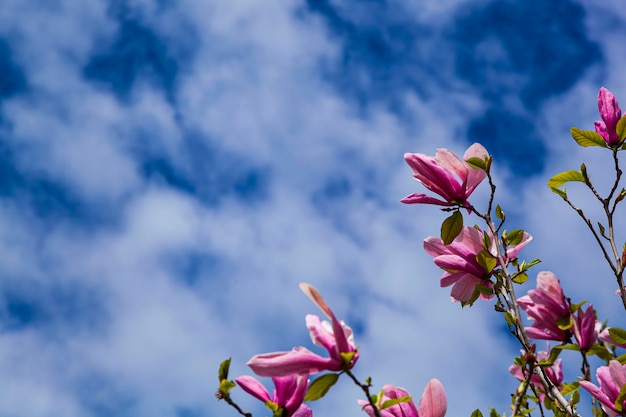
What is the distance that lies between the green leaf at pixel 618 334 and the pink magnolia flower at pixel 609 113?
866 mm

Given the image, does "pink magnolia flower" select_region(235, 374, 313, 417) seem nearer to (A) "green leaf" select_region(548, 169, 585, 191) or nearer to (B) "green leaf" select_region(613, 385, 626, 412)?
(B) "green leaf" select_region(613, 385, 626, 412)

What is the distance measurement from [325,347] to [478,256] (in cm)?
102

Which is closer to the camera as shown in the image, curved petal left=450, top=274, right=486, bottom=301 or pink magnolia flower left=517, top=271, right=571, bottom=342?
pink magnolia flower left=517, top=271, right=571, bottom=342

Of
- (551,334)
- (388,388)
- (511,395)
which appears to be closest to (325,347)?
(388,388)

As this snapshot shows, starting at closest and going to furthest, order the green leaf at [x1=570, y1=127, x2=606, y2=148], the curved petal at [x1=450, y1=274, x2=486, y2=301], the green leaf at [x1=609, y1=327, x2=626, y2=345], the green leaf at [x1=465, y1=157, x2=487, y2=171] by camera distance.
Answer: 1. the green leaf at [x1=609, y1=327, x2=626, y2=345]
2. the green leaf at [x1=465, y1=157, x2=487, y2=171]
3. the curved petal at [x1=450, y1=274, x2=486, y2=301]
4. the green leaf at [x1=570, y1=127, x2=606, y2=148]

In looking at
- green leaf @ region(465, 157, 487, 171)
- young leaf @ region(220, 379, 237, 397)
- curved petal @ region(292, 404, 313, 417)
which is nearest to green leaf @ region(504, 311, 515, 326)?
green leaf @ region(465, 157, 487, 171)

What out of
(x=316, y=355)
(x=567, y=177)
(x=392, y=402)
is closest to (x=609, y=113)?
(x=567, y=177)

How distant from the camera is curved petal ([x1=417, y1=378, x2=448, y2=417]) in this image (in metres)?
1.79

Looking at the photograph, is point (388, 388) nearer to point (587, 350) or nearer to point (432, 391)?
point (432, 391)

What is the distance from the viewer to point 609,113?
2.43 m

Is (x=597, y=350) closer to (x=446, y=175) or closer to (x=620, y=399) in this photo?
(x=620, y=399)

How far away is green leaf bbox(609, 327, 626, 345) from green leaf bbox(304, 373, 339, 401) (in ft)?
4.11

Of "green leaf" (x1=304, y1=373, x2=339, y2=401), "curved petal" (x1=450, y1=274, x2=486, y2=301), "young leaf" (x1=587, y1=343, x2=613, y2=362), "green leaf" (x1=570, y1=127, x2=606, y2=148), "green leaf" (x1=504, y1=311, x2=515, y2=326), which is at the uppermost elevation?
"green leaf" (x1=570, y1=127, x2=606, y2=148)

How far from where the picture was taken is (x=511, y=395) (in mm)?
2771
